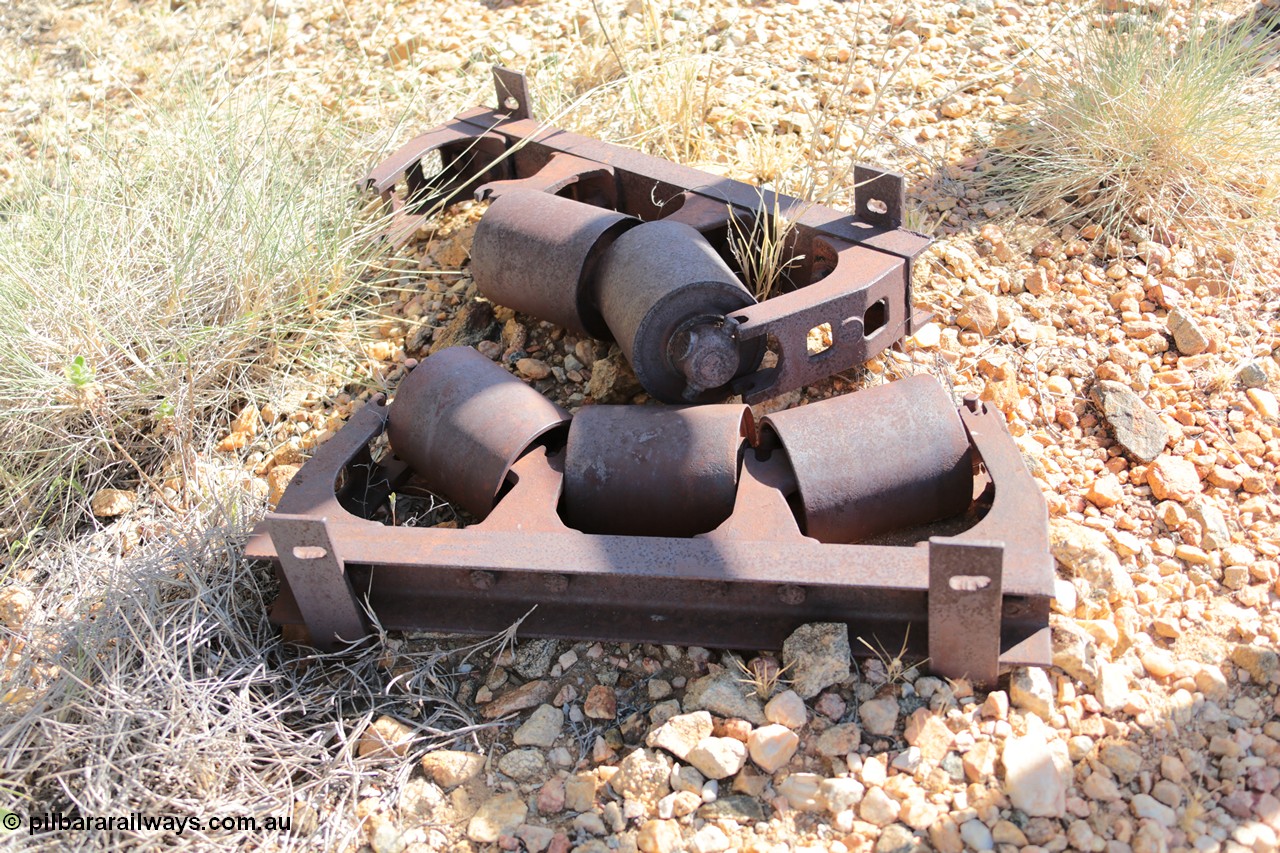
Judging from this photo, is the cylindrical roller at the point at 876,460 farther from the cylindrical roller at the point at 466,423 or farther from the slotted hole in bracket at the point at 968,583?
the cylindrical roller at the point at 466,423

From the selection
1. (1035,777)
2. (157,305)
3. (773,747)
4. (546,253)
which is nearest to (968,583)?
(1035,777)

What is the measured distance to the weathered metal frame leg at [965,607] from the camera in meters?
2.42

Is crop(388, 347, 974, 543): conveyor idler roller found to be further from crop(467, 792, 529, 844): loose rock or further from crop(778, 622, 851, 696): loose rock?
crop(467, 792, 529, 844): loose rock

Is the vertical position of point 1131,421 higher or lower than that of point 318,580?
lower

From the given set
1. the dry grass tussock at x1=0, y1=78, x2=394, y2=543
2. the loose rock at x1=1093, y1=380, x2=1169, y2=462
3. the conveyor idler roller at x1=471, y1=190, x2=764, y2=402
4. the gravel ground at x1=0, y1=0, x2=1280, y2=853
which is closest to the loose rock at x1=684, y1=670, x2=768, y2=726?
the gravel ground at x1=0, y1=0, x2=1280, y2=853

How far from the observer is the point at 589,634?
2.87 meters

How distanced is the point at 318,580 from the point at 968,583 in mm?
1587

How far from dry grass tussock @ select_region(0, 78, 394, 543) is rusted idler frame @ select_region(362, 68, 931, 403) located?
0.38 meters

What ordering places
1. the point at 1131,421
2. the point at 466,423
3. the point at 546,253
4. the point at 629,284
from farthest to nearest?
the point at 546,253
the point at 1131,421
the point at 629,284
the point at 466,423

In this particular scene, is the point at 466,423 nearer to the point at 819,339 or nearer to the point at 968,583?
the point at 819,339

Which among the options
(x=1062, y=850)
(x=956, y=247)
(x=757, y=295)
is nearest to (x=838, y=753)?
(x=1062, y=850)

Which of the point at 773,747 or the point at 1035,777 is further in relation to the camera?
the point at 773,747

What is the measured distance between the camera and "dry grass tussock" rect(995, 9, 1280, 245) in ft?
13.5

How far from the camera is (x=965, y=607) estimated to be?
2.53m
